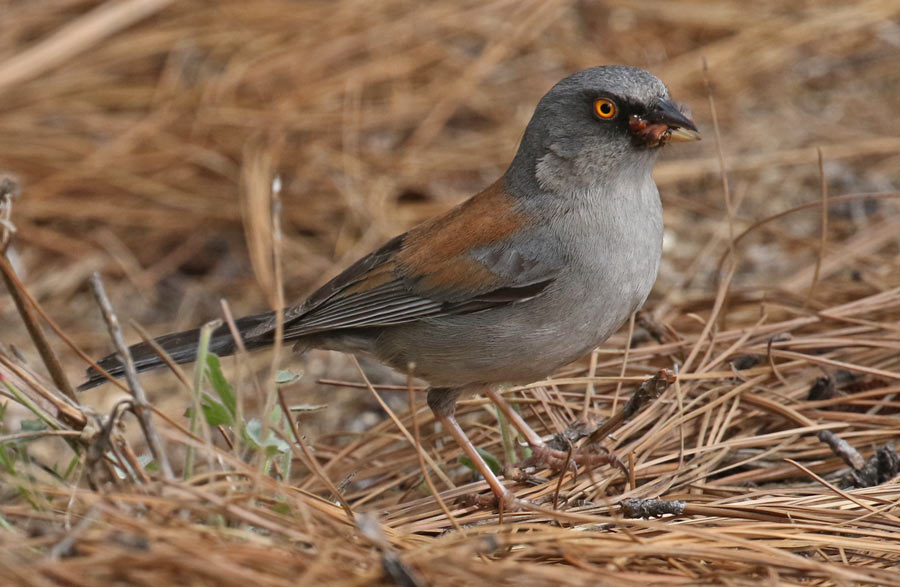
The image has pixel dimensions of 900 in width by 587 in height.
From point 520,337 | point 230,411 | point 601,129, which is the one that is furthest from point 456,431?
point 601,129

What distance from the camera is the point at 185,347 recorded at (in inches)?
144

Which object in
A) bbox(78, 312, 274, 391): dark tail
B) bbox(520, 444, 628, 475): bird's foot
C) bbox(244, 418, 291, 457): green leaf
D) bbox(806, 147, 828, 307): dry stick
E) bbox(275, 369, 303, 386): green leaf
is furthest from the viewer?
bbox(806, 147, 828, 307): dry stick

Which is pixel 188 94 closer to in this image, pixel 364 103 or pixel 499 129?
pixel 364 103

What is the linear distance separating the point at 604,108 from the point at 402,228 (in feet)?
8.41

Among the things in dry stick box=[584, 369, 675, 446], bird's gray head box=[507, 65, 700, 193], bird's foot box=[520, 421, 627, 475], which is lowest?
bird's foot box=[520, 421, 627, 475]

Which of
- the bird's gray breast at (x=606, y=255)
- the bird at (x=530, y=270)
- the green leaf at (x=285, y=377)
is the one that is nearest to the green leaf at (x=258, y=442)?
the green leaf at (x=285, y=377)

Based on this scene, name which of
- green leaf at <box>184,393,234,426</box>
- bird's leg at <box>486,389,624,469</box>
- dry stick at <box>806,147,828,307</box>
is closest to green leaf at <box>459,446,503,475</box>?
bird's leg at <box>486,389,624,469</box>

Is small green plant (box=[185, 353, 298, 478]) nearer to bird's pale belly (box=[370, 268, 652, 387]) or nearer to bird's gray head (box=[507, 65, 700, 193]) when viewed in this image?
bird's pale belly (box=[370, 268, 652, 387])

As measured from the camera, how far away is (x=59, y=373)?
3.03m

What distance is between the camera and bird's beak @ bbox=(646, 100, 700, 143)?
3.23m

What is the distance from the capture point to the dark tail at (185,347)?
352 centimetres

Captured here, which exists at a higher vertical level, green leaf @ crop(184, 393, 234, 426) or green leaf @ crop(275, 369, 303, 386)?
green leaf @ crop(275, 369, 303, 386)

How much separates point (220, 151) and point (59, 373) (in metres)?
3.24

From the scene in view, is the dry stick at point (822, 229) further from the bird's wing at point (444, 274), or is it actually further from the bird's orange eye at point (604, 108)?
the bird's wing at point (444, 274)
